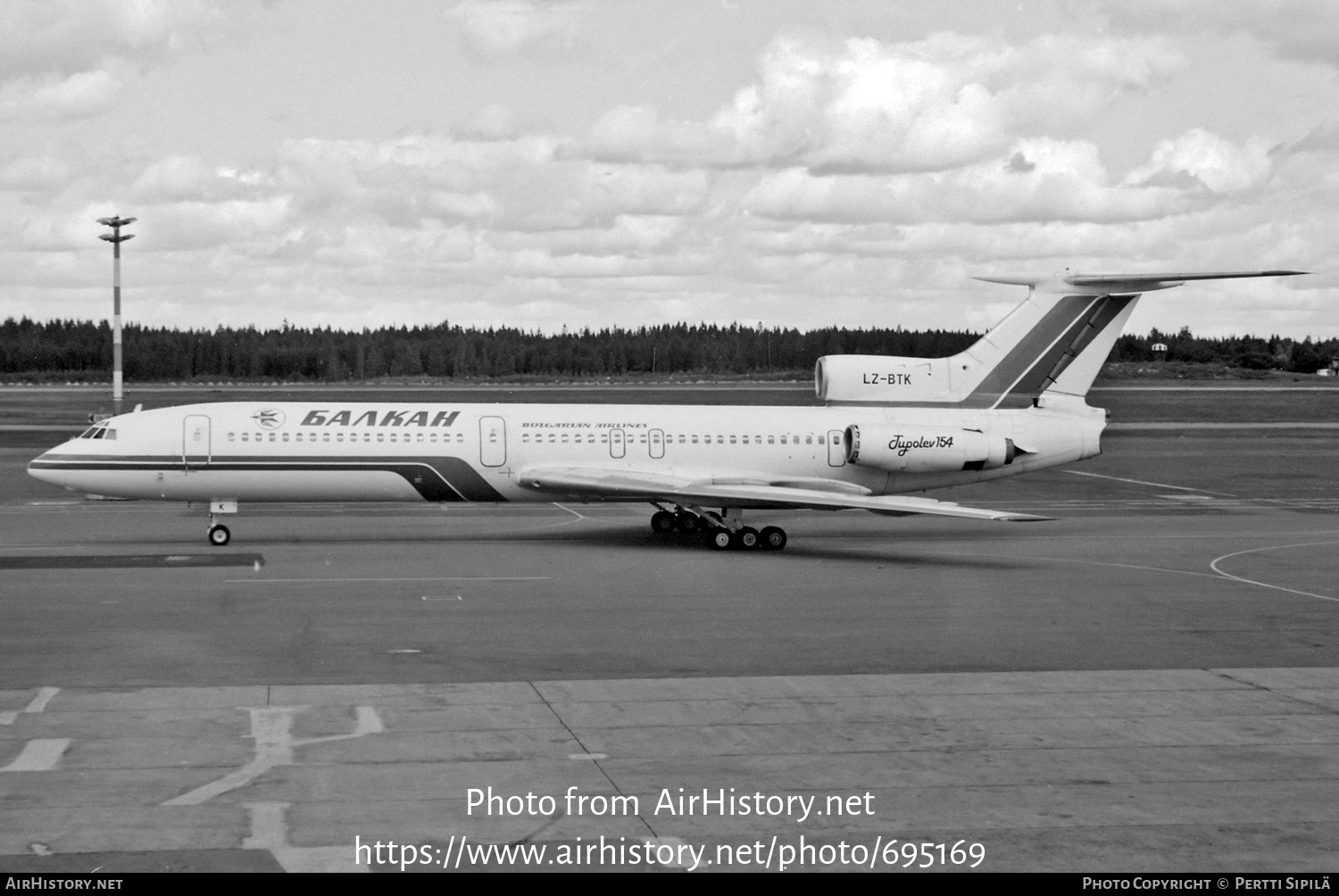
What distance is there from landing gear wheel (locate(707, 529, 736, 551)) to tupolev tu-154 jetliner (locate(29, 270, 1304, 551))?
1.9 inches

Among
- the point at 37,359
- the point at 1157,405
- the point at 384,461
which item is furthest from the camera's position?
the point at 37,359

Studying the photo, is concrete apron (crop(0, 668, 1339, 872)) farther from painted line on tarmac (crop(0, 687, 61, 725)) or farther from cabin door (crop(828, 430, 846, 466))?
cabin door (crop(828, 430, 846, 466))

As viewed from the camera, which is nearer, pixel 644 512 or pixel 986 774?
pixel 986 774

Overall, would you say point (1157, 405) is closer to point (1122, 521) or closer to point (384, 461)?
point (1122, 521)

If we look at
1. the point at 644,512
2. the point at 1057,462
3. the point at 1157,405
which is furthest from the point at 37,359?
the point at 1057,462

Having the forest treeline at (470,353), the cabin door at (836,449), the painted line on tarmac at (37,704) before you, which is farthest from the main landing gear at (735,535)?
the forest treeline at (470,353)

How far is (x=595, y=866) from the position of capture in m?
12.0

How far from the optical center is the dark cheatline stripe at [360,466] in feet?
114

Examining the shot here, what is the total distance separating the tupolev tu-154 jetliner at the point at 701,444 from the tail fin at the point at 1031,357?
41mm

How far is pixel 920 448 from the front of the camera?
3734 cm

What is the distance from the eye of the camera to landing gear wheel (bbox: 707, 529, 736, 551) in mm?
35156

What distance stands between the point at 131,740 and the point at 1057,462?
28.0 metres

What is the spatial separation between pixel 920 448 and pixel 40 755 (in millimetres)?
25794

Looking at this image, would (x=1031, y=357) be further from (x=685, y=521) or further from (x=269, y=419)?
(x=269, y=419)
